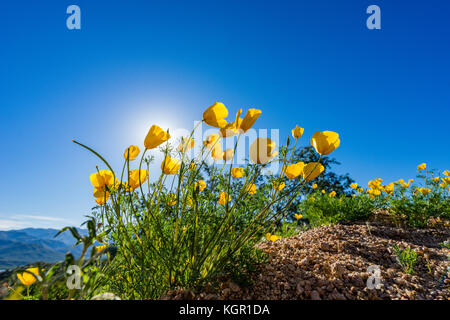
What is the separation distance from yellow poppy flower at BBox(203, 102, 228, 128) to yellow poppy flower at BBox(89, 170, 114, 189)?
0.64 meters

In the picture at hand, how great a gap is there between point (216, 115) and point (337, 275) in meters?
1.39

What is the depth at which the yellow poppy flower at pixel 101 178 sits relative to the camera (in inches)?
47.6

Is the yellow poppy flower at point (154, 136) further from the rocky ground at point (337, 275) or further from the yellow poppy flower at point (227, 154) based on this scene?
the rocky ground at point (337, 275)

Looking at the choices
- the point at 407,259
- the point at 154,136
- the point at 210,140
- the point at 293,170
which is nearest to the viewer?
the point at 154,136

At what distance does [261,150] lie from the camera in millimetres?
1228

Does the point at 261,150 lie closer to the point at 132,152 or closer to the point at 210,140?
the point at 210,140

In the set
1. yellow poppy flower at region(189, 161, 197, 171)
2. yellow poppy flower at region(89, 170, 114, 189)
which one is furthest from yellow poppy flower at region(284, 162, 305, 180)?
yellow poppy flower at region(89, 170, 114, 189)

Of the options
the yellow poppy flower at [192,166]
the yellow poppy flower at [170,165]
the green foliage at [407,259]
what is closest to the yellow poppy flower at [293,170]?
the yellow poppy flower at [192,166]

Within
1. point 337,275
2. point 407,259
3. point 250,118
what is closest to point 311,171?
point 250,118

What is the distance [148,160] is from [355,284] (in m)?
1.61

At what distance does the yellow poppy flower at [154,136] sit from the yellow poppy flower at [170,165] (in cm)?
16

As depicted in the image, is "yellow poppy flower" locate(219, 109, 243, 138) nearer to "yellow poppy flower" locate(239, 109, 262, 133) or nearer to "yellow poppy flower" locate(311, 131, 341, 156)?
"yellow poppy flower" locate(239, 109, 262, 133)
